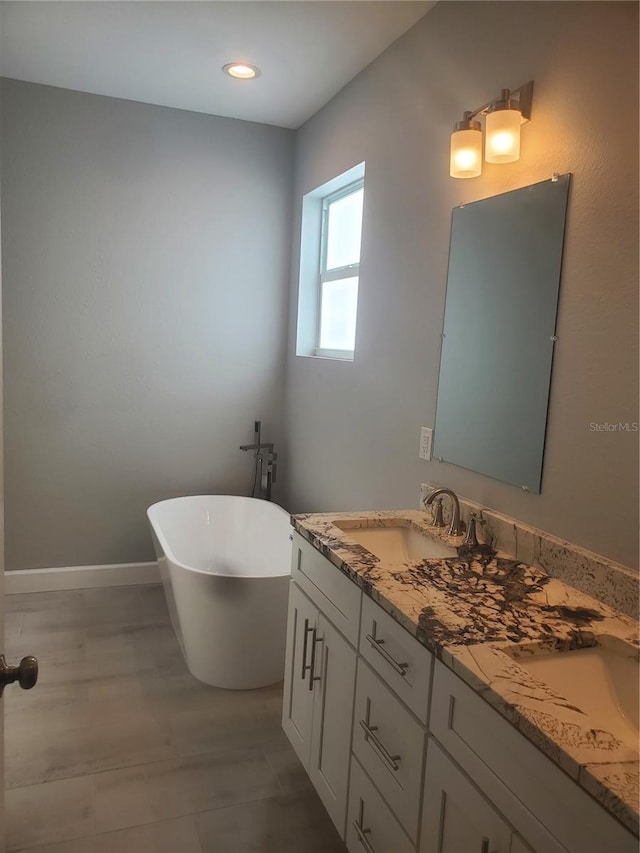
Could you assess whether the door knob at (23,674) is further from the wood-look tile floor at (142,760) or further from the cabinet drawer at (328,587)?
the wood-look tile floor at (142,760)

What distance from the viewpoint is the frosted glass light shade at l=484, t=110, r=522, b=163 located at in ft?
5.88

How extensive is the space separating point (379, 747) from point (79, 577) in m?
2.63

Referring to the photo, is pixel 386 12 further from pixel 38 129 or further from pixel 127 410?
pixel 127 410

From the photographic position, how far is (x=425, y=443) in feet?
7.94

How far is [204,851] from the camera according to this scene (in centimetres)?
187

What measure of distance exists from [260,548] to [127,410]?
1.12 metres

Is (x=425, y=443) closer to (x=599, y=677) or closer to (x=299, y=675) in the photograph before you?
(x=299, y=675)

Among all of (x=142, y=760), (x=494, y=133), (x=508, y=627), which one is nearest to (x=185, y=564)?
(x=142, y=760)

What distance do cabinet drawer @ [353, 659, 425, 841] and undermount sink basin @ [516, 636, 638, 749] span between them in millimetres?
305

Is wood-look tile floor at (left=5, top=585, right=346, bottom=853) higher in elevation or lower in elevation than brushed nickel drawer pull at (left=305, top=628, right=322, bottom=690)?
lower

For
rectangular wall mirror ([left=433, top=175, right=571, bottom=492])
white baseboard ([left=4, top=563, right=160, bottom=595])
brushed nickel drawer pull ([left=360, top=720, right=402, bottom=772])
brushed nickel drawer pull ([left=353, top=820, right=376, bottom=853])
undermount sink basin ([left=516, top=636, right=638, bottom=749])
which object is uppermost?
rectangular wall mirror ([left=433, top=175, right=571, bottom=492])

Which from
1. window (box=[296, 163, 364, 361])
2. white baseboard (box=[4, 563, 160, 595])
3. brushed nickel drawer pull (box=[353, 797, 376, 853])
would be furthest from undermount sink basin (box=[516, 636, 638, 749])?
white baseboard (box=[4, 563, 160, 595])

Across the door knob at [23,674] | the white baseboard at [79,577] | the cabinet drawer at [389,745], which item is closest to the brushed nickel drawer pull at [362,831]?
the cabinet drawer at [389,745]

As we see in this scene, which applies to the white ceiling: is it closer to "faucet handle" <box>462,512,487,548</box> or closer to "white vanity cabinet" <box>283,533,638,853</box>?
"faucet handle" <box>462,512,487,548</box>
